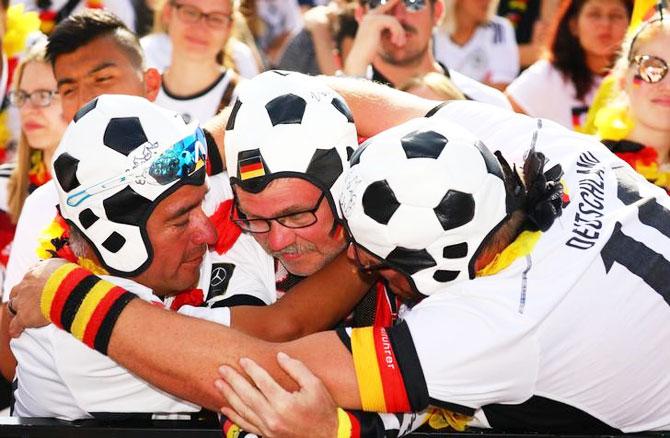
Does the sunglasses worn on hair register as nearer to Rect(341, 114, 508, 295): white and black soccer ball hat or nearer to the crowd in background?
Rect(341, 114, 508, 295): white and black soccer ball hat

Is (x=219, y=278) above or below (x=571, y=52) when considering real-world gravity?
above

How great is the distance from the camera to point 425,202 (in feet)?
10.8

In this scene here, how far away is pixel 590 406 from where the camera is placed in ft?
11.4

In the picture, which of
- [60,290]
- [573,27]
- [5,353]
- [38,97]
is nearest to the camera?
[60,290]

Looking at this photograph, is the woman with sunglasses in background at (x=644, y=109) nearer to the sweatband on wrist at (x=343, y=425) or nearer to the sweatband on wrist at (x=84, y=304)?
the sweatband on wrist at (x=343, y=425)

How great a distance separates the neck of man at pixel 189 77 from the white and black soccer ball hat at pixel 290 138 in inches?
120

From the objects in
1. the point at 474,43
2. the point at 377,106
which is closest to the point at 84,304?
the point at 377,106

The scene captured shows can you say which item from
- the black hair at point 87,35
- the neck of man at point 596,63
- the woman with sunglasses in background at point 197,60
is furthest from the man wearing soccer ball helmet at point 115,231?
the neck of man at point 596,63

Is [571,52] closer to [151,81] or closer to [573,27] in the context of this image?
[573,27]

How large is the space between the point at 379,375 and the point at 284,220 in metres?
0.85

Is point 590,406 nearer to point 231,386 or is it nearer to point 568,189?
point 568,189

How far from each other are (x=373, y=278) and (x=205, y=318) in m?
0.61

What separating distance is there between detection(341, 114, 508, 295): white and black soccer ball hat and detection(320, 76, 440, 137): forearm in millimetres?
766

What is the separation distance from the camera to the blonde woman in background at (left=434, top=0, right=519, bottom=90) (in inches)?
339
